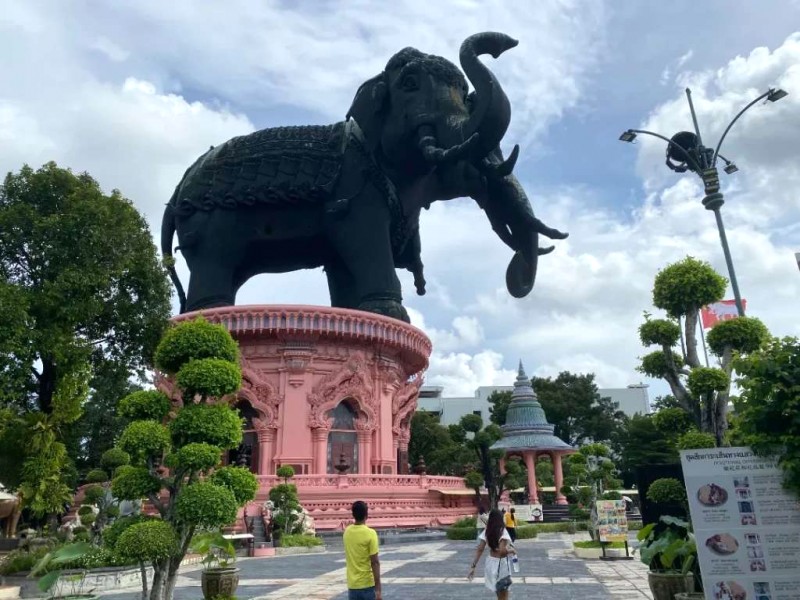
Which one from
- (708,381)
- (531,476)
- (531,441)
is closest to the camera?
(708,381)

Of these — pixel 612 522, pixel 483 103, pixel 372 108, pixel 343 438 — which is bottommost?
pixel 612 522

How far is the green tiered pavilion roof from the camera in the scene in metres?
41.5

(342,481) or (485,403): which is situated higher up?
(485,403)

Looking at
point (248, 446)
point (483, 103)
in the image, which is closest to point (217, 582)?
point (248, 446)

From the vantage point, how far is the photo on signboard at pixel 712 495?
6.67 meters

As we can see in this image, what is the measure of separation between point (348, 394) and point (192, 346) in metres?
17.2

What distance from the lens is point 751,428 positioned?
21.9 feet

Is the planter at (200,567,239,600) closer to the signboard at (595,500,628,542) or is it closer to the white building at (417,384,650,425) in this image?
the signboard at (595,500,628,542)

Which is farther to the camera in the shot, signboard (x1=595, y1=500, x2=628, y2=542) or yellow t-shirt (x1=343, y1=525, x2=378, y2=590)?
signboard (x1=595, y1=500, x2=628, y2=542)

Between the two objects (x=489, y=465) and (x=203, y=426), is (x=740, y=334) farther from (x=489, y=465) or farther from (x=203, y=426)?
A: (x=489, y=465)

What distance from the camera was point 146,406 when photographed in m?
8.58

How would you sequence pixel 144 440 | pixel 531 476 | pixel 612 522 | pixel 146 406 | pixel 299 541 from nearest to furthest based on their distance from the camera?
pixel 144 440
pixel 146 406
pixel 612 522
pixel 299 541
pixel 531 476

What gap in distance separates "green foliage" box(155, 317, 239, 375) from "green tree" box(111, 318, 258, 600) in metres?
0.01

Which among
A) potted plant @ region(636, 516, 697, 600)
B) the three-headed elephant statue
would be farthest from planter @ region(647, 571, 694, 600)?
the three-headed elephant statue
